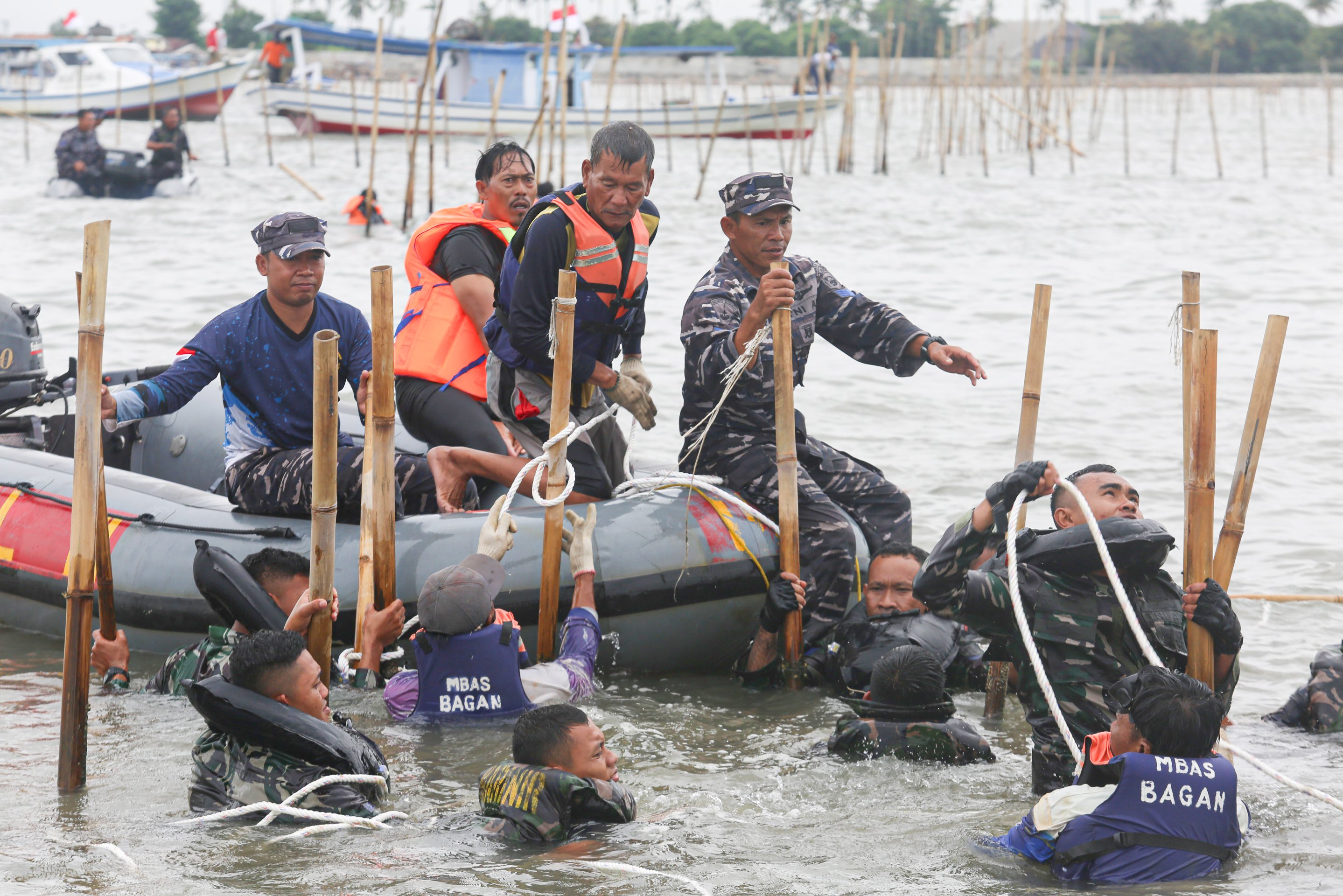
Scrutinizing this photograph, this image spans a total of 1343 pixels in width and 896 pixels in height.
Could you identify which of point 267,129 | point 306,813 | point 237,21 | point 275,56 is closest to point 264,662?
point 306,813

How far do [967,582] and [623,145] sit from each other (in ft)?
5.92

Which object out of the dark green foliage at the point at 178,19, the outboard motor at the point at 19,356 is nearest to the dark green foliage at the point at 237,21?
the dark green foliage at the point at 178,19

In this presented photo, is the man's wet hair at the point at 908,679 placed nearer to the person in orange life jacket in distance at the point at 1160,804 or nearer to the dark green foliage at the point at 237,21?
the person in orange life jacket in distance at the point at 1160,804

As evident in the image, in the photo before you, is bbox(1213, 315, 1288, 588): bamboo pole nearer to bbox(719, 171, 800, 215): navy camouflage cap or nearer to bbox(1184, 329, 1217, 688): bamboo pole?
bbox(1184, 329, 1217, 688): bamboo pole

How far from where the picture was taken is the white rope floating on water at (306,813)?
3723 millimetres

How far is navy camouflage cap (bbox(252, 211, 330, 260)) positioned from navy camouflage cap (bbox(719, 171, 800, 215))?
4.71 feet

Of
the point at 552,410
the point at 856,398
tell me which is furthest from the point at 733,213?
the point at 856,398

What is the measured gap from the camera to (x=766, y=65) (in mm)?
56906

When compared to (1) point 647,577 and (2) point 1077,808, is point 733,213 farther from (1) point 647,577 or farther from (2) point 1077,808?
(2) point 1077,808

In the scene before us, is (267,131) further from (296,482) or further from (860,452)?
(296,482)

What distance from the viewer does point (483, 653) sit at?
4.51m

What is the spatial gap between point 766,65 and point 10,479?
5377 centimetres

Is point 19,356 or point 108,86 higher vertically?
point 108,86

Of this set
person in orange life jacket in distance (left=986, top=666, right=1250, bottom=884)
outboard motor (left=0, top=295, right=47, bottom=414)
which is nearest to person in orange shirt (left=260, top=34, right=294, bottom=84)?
outboard motor (left=0, top=295, right=47, bottom=414)
